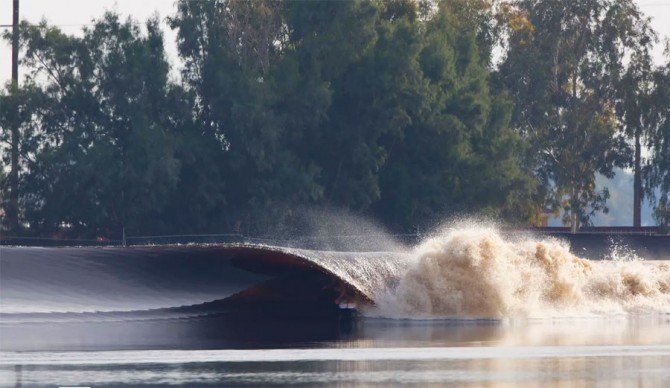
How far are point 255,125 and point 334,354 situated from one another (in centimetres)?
3733

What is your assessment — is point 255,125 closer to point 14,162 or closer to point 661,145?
point 14,162

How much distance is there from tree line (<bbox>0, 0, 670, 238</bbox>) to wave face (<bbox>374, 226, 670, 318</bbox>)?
23775mm

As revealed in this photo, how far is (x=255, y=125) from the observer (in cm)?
5538

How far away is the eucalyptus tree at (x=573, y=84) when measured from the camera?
71.8 metres

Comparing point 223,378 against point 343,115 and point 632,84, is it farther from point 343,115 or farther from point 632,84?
point 632,84

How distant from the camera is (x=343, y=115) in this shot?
192 ft

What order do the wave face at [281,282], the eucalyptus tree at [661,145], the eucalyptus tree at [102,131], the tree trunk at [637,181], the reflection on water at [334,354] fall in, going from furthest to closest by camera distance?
1. the tree trunk at [637,181]
2. the eucalyptus tree at [661,145]
3. the eucalyptus tree at [102,131]
4. the wave face at [281,282]
5. the reflection on water at [334,354]

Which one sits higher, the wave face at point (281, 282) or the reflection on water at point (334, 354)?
the wave face at point (281, 282)

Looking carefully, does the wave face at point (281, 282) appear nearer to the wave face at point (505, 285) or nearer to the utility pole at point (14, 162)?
the wave face at point (505, 285)

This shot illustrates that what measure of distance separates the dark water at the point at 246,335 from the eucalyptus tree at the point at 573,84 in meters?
44.0

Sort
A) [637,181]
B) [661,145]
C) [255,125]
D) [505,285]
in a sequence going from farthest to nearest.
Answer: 1. [637,181]
2. [661,145]
3. [255,125]
4. [505,285]

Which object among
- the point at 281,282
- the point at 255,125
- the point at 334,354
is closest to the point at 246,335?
the point at 334,354

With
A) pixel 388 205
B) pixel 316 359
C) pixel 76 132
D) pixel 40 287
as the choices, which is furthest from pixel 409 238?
pixel 316 359

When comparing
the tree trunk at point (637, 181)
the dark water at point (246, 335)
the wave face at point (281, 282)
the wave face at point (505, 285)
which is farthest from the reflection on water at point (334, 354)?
the tree trunk at point (637, 181)
